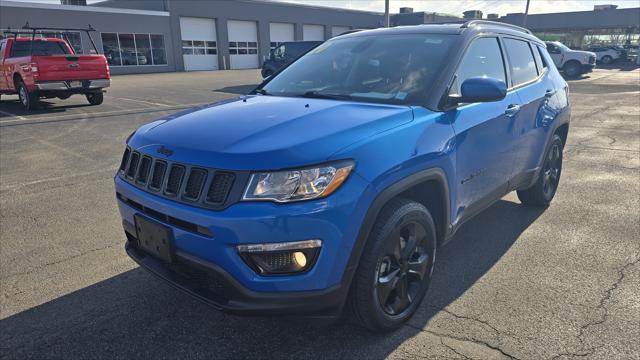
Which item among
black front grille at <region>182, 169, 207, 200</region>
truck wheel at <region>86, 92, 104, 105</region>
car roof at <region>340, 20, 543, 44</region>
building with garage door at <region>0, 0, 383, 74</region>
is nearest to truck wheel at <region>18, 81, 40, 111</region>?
truck wheel at <region>86, 92, 104, 105</region>

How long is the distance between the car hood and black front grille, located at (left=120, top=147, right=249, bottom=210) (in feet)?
0.15

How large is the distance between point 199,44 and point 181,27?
1.95 m

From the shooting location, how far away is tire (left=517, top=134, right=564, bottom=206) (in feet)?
15.3

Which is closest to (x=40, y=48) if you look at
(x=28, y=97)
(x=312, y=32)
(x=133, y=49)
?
(x=28, y=97)

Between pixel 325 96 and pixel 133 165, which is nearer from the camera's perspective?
pixel 133 165

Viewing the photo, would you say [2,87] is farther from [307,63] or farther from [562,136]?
[562,136]

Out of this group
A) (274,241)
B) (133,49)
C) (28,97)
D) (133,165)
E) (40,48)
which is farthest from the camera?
(133,49)

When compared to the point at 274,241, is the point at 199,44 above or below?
above

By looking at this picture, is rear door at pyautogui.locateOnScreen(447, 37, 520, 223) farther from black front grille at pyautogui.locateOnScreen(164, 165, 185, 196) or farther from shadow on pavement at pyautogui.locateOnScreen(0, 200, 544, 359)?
black front grille at pyautogui.locateOnScreen(164, 165, 185, 196)

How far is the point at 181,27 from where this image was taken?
35844mm

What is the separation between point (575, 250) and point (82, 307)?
3889mm

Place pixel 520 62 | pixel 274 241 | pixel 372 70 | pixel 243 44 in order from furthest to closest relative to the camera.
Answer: pixel 243 44 → pixel 520 62 → pixel 372 70 → pixel 274 241

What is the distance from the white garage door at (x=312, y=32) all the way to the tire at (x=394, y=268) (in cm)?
4451

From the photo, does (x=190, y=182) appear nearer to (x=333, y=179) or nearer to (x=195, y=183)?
(x=195, y=183)
